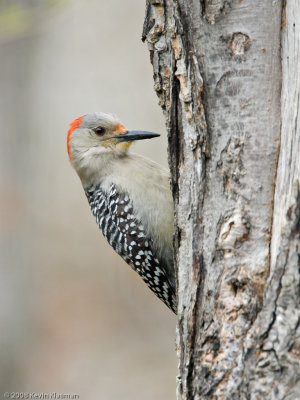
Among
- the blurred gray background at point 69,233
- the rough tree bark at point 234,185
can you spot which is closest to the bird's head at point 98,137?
the rough tree bark at point 234,185

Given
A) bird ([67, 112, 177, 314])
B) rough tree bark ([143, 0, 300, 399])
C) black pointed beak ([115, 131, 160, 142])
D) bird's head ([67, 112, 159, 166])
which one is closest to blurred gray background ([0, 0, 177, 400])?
bird's head ([67, 112, 159, 166])

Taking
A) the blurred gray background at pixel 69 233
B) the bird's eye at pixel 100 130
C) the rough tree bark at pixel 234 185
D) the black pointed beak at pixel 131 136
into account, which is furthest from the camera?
the blurred gray background at pixel 69 233

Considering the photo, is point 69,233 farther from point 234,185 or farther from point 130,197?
point 234,185

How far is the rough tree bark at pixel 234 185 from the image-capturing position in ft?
8.45

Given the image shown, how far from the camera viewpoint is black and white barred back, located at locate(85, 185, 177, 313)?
467 centimetres

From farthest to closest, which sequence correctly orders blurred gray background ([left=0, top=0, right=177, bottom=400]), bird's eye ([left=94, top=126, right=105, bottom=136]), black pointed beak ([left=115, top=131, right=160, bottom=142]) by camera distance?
blurred gray background ([left=0, top=0, right=177, bottom=400]), bird's eye ([left=94, top=126, right=105, bottom=136]), black pointed beak ([left=115, top=131, right=160, bottom=142])

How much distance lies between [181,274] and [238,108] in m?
0.90

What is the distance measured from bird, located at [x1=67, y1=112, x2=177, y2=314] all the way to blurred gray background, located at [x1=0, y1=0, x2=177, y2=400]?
2877 millimetres

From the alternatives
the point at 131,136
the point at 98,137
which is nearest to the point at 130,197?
the point at 131,136

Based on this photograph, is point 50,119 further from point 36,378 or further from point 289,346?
point 289,346

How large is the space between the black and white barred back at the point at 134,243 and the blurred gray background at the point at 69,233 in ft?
10.5

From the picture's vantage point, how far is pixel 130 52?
8734 millimetres

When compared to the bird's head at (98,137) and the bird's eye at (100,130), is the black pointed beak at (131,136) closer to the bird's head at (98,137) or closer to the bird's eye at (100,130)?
the bird's head at (98,137)

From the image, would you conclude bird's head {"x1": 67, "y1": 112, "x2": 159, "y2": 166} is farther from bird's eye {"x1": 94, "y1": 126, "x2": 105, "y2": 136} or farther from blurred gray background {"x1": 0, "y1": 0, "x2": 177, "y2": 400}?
blurred gray background {"x1": 0, "y1": 0, "x2": 177, "y2": 400}
